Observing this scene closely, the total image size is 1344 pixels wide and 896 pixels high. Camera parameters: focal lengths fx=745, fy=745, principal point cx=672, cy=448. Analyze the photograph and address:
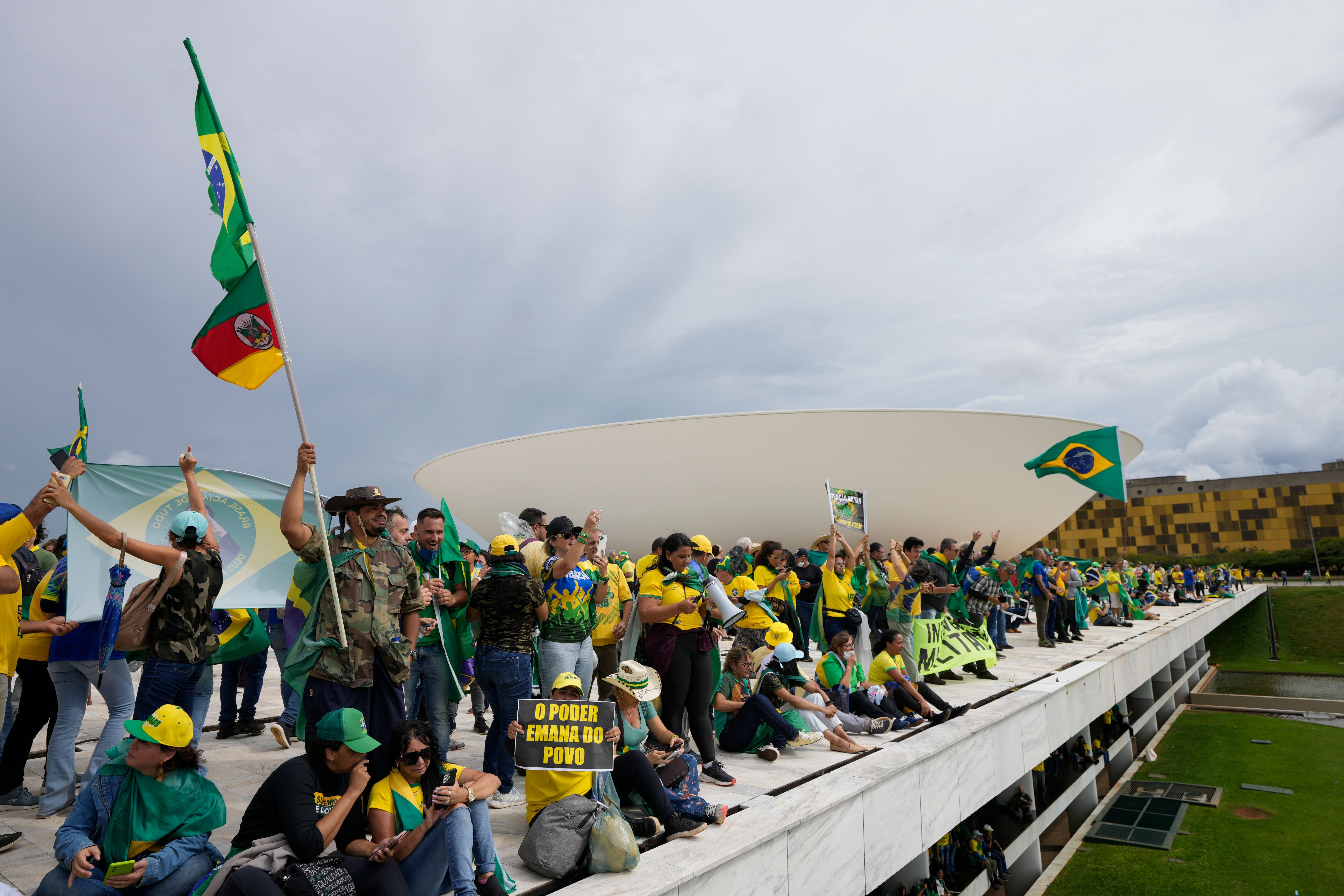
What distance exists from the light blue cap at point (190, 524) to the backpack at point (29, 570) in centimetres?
154

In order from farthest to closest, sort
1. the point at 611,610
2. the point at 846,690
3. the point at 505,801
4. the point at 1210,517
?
the point at 1210,517
the point at 846,690
the point at 611,610
the point at 505,801

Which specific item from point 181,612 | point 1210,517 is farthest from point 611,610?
point 1210,517

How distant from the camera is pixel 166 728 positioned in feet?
8.82

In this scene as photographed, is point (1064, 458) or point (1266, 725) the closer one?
point (1064, 458)

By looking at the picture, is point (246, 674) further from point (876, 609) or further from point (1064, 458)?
point (1064, 458)

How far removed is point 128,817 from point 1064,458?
1034 cm

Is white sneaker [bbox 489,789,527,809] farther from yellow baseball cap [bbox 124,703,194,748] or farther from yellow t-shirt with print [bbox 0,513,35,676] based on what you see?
yellow t-shirt with print [bbox 0,513,35,676]

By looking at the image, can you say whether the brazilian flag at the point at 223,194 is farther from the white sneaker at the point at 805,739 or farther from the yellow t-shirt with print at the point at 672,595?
the white sneaker at the point at 805,739

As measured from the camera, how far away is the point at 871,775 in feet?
15.1

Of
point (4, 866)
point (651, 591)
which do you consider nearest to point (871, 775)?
point (651, 591)

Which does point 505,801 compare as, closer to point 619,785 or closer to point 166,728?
point 619,785

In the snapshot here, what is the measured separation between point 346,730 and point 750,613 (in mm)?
3686

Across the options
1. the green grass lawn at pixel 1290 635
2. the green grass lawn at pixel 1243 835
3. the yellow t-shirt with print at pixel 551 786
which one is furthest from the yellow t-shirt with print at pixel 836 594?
the green grass lawn at pixel 1290 635

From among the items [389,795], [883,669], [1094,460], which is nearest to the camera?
[389,795]
